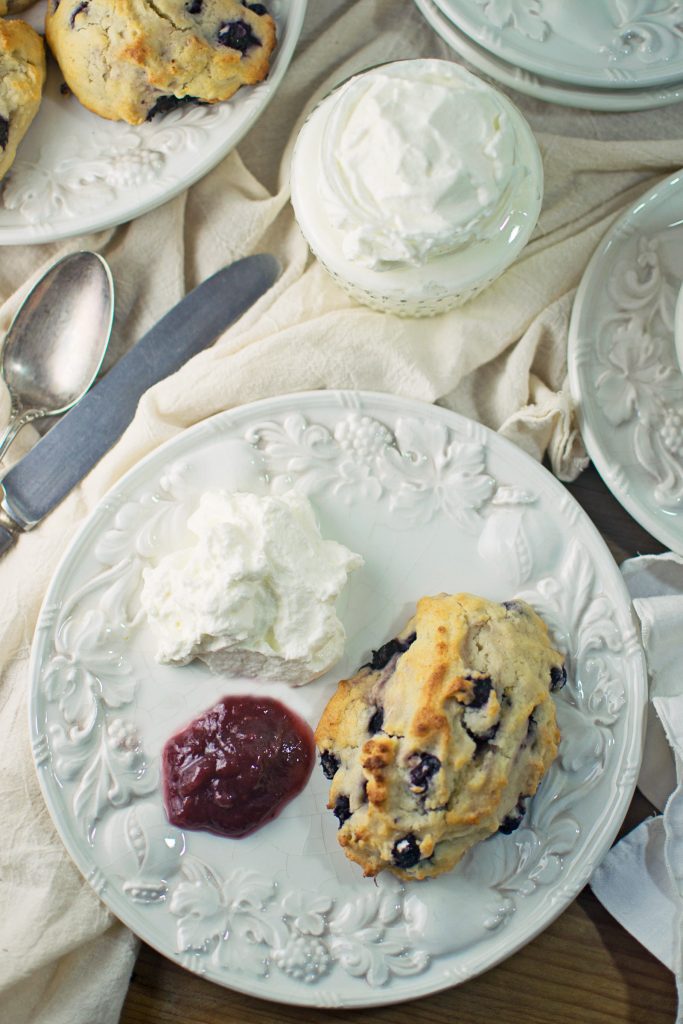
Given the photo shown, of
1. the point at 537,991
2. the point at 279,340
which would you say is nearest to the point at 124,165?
the point at 279,340

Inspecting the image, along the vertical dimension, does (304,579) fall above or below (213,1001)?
above

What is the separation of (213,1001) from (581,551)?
4.38 feet

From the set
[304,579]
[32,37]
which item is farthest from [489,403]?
[32,37]

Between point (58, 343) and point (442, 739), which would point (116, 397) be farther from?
point (442, 739)

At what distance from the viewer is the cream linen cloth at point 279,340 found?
2.26 m

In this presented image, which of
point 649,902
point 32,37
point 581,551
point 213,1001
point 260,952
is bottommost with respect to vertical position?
point 649,902

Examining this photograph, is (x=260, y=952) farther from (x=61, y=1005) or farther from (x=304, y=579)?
(x=304, y=579)

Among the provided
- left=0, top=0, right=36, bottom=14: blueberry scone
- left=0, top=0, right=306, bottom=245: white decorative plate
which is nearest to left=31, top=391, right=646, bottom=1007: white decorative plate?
left=0, top=0, right=306, bottom=245: white decorative plate

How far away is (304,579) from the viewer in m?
2.13

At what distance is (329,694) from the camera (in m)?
2.25

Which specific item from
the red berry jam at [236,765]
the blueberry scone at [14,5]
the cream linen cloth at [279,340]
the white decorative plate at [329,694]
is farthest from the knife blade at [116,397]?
the blueberry scone at [14,5]

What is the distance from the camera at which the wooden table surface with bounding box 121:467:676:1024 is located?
7.57 feet

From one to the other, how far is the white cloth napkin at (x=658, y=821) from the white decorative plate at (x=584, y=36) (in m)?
1.14

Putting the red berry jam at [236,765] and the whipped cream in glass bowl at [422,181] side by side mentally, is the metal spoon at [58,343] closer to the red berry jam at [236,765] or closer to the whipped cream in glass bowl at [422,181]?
the whipped cream in glass bowl at [422,181]
